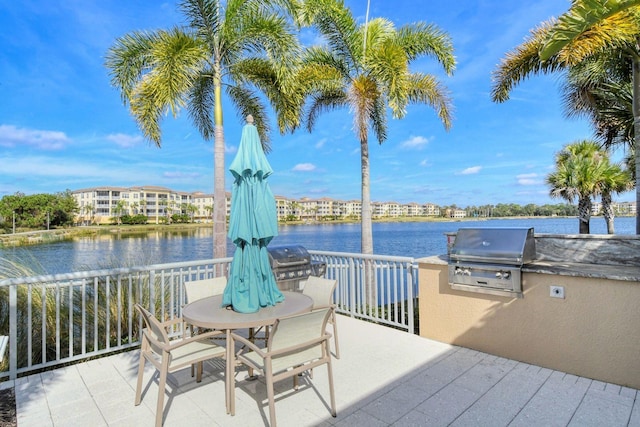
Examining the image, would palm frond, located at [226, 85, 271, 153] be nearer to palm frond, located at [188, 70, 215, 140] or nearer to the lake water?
palm frond, located at [188, 70, 215, 140]

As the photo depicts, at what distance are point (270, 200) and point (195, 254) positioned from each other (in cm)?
2064

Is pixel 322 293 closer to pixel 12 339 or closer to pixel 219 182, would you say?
pixel 12 339

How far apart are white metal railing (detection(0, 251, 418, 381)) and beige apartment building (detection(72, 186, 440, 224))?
48.8 m

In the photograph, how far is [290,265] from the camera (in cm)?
468

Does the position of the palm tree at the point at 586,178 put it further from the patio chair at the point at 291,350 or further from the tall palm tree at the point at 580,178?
the patio chair at the point at 291,350

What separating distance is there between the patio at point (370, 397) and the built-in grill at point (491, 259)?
0.73m

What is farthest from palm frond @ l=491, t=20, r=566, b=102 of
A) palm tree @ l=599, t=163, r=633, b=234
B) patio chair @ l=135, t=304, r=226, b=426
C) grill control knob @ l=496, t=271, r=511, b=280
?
palm tree @ l=599, t=163, r=633, b=234

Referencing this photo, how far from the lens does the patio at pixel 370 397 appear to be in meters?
2.24

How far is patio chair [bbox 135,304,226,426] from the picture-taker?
2.14 meters

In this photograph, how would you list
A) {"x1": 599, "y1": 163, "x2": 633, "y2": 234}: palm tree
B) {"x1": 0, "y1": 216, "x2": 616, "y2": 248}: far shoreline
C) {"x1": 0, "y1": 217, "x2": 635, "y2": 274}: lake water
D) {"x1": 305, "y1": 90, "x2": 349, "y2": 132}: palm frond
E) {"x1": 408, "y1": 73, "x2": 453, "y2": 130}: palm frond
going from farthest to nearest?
1. {"x1": 0, "y1": 216, "x2": 616, "y2": 248}: far shoreline
2. {"x1": 599, "y1": 163, "x2": 633, "y2": 234}: palm tree
3. {"x1": 305, "y1": 90, "x2": 349, "y2": 132}: palm frond
4. {"x1": 408, "y1": 73, "x2": 453, "y2": 130}: palm frond
5. {"x1": 0, "y1": 217, "x2": 635, "y2": 274}: lake water

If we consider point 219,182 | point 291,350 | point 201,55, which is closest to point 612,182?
point 219,182

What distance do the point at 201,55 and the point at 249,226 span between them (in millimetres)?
4849

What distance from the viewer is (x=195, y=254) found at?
21.6 m

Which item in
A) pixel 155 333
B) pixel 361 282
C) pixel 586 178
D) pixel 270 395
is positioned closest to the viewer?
pixel 270 395
